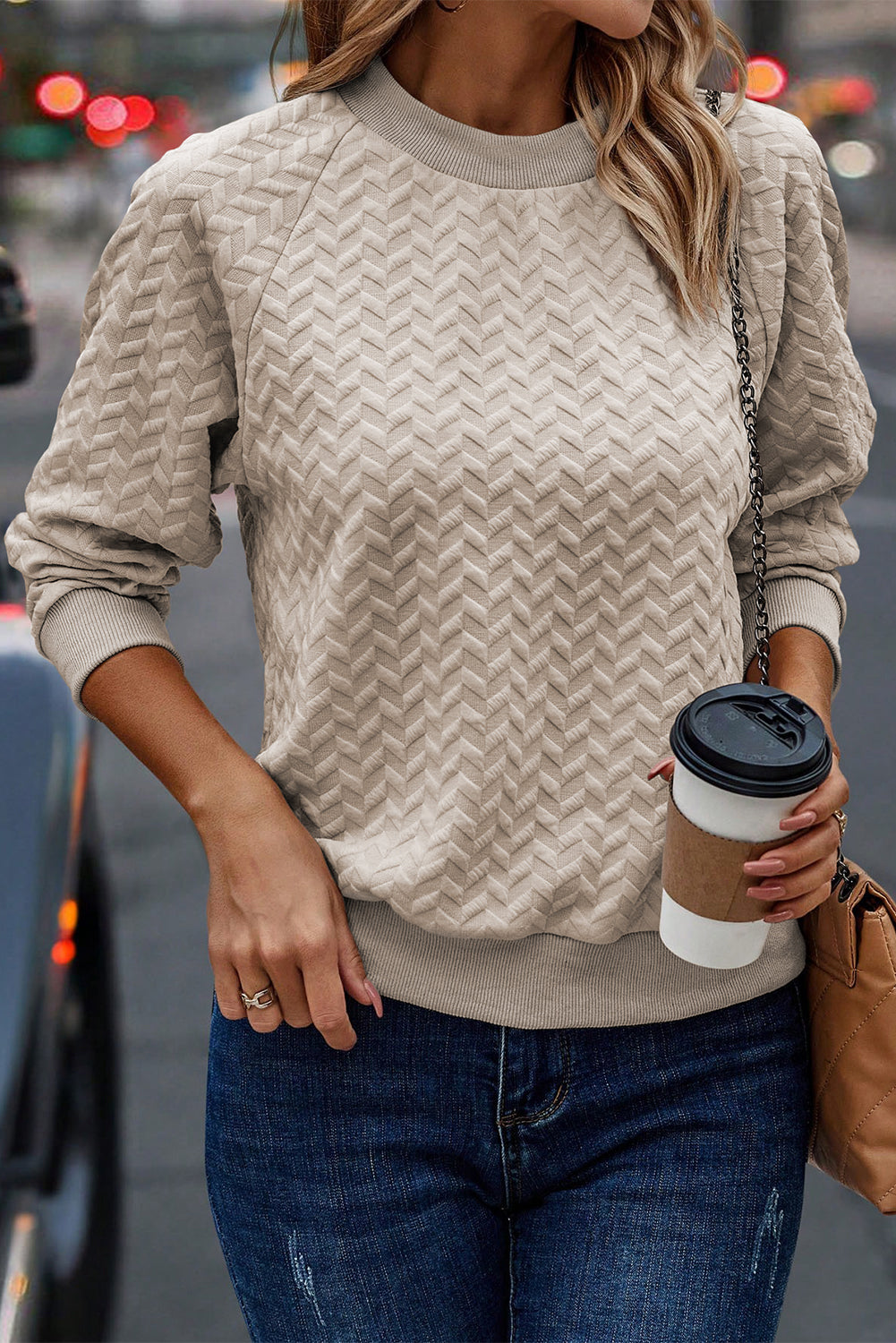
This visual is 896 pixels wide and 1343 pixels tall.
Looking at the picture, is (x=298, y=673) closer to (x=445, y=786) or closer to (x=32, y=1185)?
(x=445, y=786)

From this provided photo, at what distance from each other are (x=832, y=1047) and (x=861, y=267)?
1974cm

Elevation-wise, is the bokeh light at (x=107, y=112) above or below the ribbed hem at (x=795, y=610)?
below

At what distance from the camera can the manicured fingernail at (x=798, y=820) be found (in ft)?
3.25

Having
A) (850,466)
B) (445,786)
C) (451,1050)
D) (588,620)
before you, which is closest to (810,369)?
(850,466)

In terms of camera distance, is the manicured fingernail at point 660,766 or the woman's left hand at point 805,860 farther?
the manicured fingernail at point 660,766

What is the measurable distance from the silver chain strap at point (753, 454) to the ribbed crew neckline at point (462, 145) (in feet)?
0.55

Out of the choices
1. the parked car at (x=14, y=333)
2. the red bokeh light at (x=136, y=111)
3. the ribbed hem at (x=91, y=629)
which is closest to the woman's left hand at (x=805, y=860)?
the ribbed hem at (x=91, y=629)

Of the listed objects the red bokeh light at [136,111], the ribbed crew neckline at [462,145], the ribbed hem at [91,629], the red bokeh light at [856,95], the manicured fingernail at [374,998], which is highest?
the ribbed crew neckline at [462,145]

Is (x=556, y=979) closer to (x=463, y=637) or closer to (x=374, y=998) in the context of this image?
(x=374, y=998)

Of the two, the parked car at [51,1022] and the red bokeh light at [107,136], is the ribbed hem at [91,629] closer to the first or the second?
the parked car at [51,1022]

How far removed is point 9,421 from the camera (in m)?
9.95

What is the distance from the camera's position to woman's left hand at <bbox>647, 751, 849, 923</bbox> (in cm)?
100

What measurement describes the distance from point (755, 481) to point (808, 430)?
10cm

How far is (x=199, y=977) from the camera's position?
135 inches
